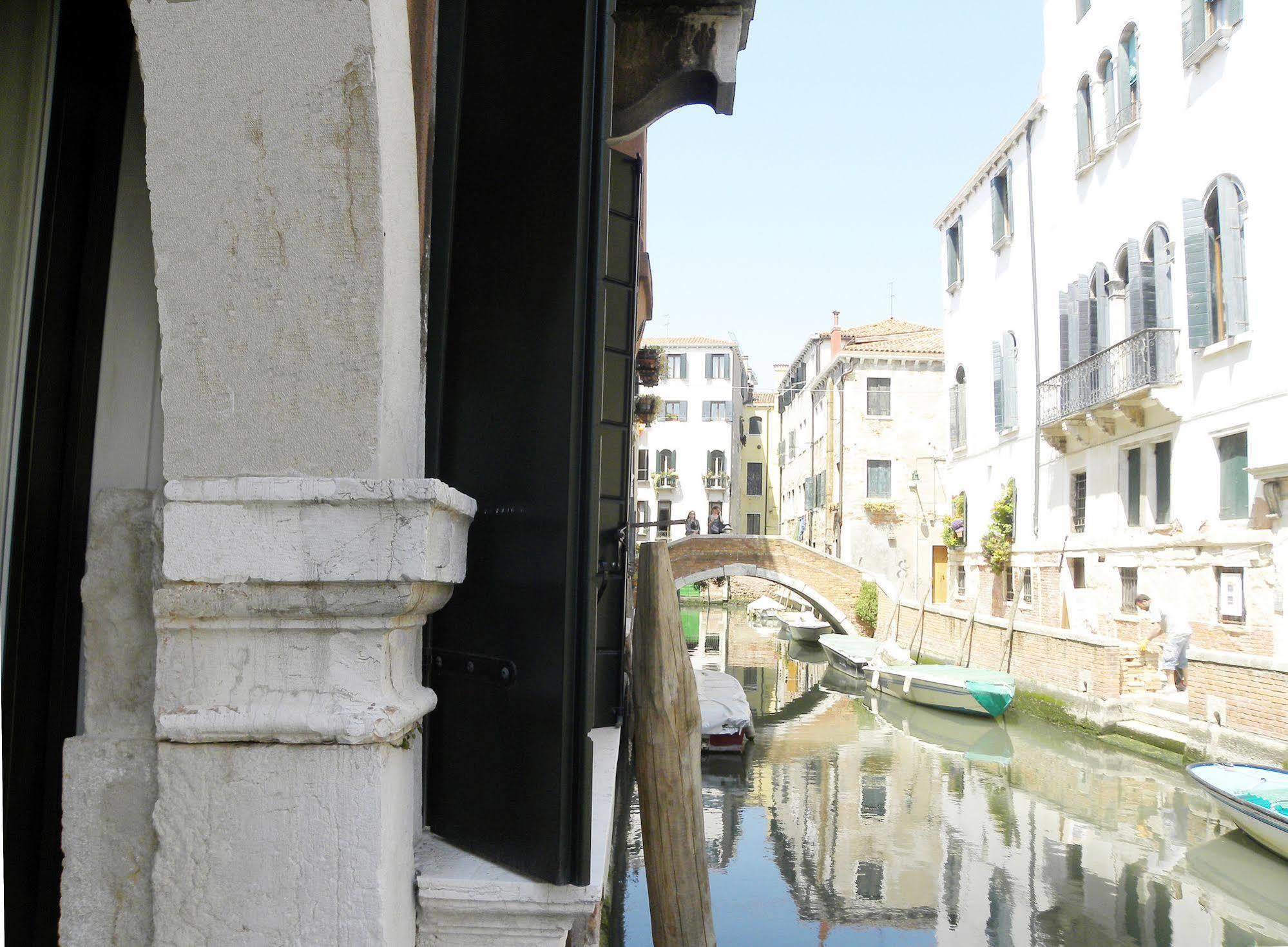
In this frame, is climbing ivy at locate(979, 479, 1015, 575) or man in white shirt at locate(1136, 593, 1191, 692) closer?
man in white shirt at locate(1136, 593, 1191, 692)

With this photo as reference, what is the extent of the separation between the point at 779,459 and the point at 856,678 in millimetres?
21255

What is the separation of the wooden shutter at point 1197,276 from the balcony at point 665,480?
2638 cm

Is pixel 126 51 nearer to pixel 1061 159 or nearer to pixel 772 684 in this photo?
pixel 1061 159

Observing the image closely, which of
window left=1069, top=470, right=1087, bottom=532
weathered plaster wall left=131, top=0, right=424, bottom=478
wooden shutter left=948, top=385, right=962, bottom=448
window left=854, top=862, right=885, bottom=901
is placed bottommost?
window left=854, top=862, right=885, bottom=901

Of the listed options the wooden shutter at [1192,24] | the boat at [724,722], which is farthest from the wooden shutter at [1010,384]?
the boat at [724,722]

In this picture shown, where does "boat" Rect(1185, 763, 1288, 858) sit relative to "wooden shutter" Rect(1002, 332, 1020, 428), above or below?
below

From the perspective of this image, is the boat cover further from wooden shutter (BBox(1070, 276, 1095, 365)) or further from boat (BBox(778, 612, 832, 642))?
boat (BBox(778, 612, 832, 642))

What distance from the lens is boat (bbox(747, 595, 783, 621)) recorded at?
32375mm

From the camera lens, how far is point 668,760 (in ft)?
9.34

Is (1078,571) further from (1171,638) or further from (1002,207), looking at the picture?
(1002,207)

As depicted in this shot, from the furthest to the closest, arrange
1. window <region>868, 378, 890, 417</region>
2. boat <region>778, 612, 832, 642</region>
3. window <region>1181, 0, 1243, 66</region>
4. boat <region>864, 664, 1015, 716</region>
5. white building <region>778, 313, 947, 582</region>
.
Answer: window <region>868, 378, 890, 417</region>
white building <region>778, 313, 947, 582</region>
boat <region>778, 612, 832, 642</region>
boat <region>864, 664, 1015, 716</region>
window <region>1181, 0, 1243, 66</region>

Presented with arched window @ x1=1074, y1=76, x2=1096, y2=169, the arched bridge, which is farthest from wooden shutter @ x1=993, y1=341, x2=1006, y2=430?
the arched bridge

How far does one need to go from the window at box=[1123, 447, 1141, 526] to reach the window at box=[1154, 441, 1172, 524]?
1.13ft

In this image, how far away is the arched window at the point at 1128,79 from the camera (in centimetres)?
1301
